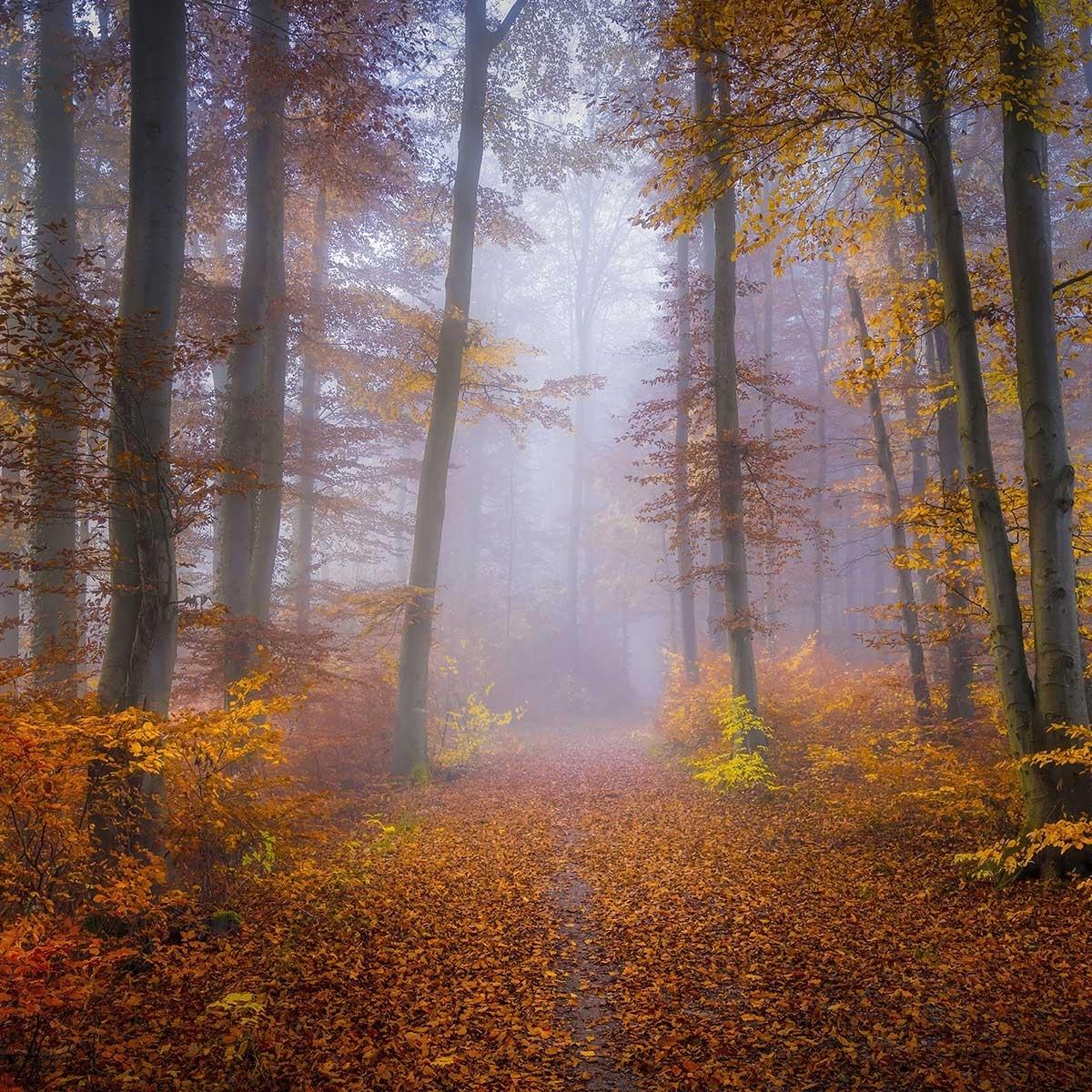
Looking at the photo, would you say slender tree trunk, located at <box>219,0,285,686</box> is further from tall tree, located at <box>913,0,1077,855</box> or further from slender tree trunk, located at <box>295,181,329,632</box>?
tall tree, located at <box>913,0,1077,855</box>

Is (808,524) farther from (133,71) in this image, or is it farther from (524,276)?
(524,276)

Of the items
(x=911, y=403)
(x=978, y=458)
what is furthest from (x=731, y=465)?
(x=911, y=403)

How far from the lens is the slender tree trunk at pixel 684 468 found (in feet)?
39.0

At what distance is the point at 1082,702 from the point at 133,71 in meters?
9.95

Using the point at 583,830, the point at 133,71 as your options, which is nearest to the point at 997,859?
the point at 583,830

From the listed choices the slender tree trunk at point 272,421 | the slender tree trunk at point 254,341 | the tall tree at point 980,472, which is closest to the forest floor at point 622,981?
the tall tree at point 980,472

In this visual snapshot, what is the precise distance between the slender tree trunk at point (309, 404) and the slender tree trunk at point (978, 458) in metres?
9.75

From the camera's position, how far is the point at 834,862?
6562mm

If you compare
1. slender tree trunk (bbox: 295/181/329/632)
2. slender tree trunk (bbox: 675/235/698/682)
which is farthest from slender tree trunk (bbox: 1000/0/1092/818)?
slender tree trunk (bbox: 295/181/329/632)

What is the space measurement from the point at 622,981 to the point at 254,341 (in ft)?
29.0

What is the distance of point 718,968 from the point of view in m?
4.56

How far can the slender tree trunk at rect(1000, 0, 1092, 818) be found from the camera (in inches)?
211

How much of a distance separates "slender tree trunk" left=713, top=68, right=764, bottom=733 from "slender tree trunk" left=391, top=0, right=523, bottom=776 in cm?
451

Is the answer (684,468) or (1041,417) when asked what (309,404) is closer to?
(684,468)
